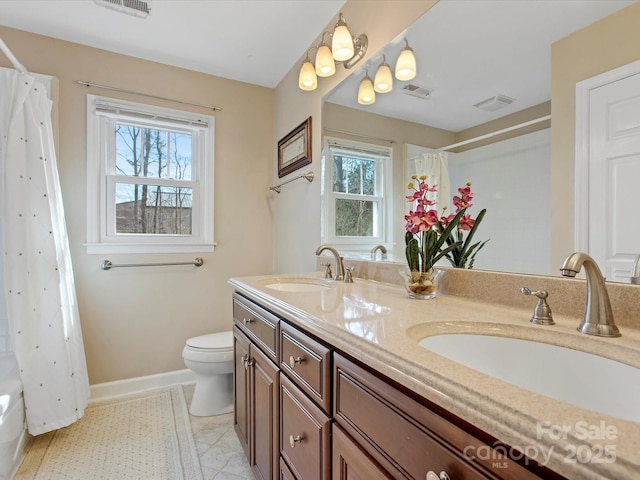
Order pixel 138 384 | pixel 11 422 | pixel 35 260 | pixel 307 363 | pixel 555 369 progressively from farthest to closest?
pixel 138 384
pixel 35 260
pixel 11 422
pixel 307 363
pixel 555 369

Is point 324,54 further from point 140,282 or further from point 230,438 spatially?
point 230,438

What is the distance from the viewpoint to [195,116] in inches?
97.2

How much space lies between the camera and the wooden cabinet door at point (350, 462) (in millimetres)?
629

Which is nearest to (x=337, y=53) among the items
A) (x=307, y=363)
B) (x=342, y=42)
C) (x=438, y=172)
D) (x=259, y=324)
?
(x=342, y=42)

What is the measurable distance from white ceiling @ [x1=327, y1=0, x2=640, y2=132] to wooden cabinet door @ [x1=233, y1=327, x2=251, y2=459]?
4.26ft

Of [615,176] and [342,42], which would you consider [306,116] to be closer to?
[342,42]

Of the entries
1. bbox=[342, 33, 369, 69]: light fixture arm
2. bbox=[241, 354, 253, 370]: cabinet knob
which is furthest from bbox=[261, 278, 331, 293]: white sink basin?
bbox=[342, 33, 369, 69]: light fixture arm

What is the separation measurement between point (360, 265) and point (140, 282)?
5.44ft

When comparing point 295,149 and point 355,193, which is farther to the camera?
point 295,149

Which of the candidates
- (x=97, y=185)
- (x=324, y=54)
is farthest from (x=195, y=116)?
(x=324, y=54)

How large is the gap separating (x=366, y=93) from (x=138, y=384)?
2451mm

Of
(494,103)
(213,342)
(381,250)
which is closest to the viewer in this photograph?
(494,103)

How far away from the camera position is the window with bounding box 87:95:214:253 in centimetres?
218

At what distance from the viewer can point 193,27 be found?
6.48ft
